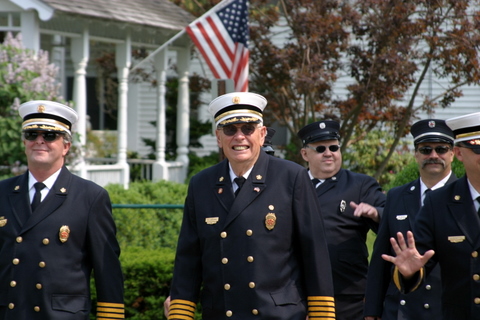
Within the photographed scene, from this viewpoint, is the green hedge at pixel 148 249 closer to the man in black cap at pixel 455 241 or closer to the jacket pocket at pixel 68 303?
the jacket pocket at pixel 68 303

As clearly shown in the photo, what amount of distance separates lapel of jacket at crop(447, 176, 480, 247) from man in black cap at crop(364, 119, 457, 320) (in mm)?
1241

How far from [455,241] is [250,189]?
47.0 inches

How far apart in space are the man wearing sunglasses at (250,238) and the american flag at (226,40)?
25.2ft

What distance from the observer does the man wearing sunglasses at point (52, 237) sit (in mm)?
4781

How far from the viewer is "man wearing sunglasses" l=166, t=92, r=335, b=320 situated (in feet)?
14.9

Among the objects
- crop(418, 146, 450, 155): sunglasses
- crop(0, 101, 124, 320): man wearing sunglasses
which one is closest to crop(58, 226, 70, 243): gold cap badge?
crop(0, 101, 124, 320): man wearing sunglasses

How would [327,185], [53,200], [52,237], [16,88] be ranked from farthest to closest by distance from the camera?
1. [16,88]
2. [327,185]
3. [53,200]
4. [52,237]

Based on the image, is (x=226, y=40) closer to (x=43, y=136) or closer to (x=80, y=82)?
(x=80, y=82)

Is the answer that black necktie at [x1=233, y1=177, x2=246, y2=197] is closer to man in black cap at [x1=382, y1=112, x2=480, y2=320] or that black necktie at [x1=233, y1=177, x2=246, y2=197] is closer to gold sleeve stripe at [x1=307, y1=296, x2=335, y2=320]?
gold sleeve stripe at [x1=307, y1=296, x2=335, y2=320]

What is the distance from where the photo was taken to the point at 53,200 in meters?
4.97

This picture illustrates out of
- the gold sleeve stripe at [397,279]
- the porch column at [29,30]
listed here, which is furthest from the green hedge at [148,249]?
the gold sleeve stripe at [397,279]

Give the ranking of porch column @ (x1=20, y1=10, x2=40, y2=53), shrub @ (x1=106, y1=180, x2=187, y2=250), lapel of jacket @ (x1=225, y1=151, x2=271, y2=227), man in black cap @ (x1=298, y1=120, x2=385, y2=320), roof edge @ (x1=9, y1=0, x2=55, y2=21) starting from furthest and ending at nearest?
porch column @ (x1=20, y1=10, x2=40, y2=53)
roof edge @ (x1=9, y1=0, x2=55, y2=21)
shrub @ (x1=106, y1=180, x2=187, y2=250)
man in black cap @ (x1=298, y1=120, x2=385, y2=320)
lapel of jacket @ (x1=225, y1=151, x2=271, y2=227)

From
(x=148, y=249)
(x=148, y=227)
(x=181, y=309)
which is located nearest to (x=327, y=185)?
(x=181, y=309)

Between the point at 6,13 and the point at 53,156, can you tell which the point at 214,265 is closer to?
the point at 53,156
